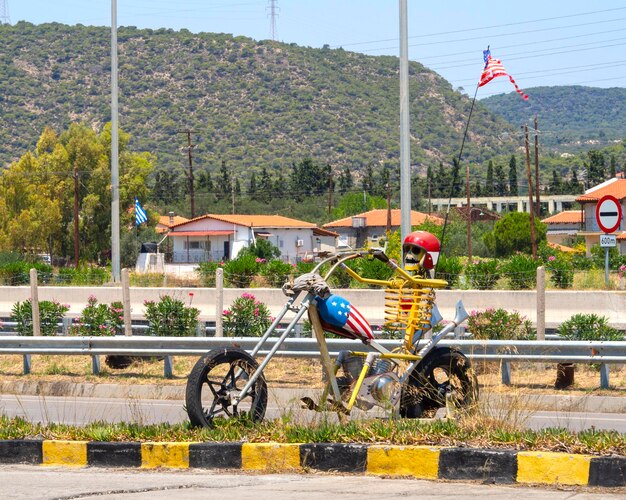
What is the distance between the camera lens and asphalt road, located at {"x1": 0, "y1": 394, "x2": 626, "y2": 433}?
10742mm

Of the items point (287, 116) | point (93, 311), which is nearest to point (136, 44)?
point (287, 116)

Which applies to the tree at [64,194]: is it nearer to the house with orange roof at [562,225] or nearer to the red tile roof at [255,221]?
the red tile roof at [255,221]

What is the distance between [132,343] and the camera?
580 inches

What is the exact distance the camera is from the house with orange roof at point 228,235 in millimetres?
77375

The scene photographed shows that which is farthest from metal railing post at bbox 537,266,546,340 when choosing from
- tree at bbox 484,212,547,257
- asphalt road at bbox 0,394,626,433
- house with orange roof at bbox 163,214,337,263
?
tree at bbox 484,212,547,257

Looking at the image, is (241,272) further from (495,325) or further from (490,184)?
(490,184)

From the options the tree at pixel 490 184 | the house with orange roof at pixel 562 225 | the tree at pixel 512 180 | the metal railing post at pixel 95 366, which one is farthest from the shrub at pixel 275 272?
the tree at pixel 512 180

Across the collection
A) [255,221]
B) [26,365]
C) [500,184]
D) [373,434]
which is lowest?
[26,365]

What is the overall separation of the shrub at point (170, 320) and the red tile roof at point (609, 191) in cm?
6171

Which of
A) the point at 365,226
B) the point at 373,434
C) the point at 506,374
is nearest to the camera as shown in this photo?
the point at 373,434

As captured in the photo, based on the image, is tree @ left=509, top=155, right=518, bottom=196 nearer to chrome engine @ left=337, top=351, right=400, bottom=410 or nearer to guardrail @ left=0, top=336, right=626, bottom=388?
guardrail @ left=0, top=336, right=626, bottom=388

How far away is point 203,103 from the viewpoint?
17488 centimetres

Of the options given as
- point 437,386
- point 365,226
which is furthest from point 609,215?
point 365,226

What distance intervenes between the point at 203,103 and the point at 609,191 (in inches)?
4087
